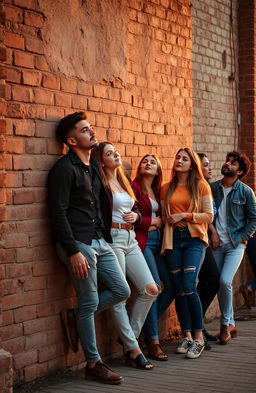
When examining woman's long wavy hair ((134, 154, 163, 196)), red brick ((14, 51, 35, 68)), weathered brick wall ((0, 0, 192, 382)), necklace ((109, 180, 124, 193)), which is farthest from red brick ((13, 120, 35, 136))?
woman's long wavy hair ((134, 154, 163, 196))

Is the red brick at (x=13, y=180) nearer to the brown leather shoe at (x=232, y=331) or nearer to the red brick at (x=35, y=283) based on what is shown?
the red brick at (x=35, y=283)

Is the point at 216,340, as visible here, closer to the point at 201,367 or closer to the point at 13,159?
the point at 201,367

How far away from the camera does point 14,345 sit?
5832 millimetres

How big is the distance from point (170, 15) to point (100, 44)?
165cm

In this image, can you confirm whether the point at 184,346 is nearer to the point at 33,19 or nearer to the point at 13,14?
the point at 33,19

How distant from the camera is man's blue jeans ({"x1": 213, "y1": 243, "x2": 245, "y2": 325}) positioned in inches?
318

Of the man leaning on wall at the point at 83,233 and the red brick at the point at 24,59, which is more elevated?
the red brick at the point at 24,59

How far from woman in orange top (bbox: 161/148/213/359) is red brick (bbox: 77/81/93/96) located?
1.25 m

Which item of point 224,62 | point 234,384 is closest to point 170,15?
point 224,62

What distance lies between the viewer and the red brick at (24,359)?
5.86 m

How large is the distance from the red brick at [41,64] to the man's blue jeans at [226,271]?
3101mm

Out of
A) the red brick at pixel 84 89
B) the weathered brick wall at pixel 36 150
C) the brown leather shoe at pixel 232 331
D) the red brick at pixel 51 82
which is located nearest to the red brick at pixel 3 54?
the weathered brick wall at pixel 36 150

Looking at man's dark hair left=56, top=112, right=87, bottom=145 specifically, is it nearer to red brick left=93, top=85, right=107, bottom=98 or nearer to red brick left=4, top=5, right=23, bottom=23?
red brick left=93, top=85, right=107, bottom=98

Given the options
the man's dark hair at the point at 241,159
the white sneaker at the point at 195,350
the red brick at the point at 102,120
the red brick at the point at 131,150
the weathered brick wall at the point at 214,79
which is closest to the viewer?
the red brick at the point at 102,120
